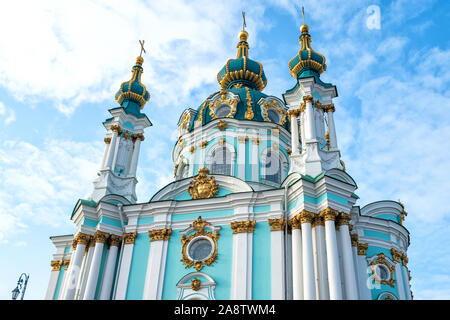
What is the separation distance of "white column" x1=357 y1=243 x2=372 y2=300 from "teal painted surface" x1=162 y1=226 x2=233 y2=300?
156 inches

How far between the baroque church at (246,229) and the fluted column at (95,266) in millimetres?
32

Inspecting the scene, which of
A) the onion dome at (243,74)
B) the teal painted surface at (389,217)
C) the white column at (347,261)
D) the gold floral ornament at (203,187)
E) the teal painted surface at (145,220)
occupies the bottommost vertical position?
the white column at (347,261)

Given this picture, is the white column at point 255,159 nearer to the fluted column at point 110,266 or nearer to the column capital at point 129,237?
the column capital at point 129,237

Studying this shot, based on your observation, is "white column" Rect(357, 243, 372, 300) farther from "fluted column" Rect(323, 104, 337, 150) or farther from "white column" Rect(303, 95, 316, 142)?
"white column" Rect(303, 95, 316, 142)

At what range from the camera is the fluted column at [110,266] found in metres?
13.8

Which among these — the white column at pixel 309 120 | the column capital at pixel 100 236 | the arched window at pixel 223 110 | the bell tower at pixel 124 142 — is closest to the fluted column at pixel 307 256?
the white column at pixel 309 120

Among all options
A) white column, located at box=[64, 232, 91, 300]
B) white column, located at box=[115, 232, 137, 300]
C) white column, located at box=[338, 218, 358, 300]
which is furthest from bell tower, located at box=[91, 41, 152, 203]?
white column, located at box=[338, 218, 358, 300]

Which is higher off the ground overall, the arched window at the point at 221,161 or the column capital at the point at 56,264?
the arched window at the point at 221,161

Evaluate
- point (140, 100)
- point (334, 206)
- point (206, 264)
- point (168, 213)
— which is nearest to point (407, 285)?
point (334, 206)

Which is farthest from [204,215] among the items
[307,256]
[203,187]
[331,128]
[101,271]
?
[331,128]

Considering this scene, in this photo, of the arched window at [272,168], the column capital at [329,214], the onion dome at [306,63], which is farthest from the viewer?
the arched window at [272,168]

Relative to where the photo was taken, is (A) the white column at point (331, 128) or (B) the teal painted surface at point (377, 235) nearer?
(B) the teal painted surface at point (377, 235)

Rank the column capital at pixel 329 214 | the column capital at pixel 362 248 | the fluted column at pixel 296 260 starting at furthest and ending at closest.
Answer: the column capital at pixel 362 248 < the column capital at pixel 329 214 < the fluted column at pixel 296 260

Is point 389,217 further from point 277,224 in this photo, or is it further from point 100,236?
point 100,236
